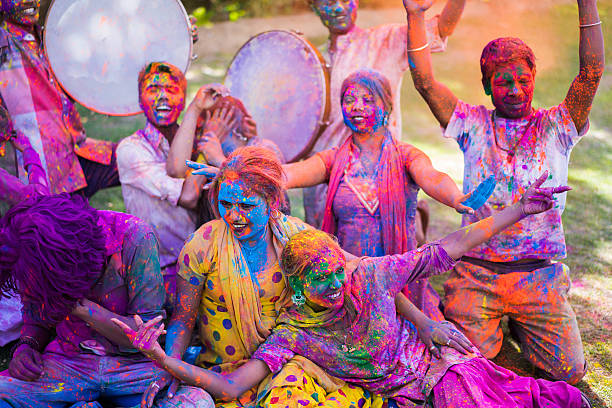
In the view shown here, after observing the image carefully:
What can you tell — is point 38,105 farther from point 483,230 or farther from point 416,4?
point 483,230

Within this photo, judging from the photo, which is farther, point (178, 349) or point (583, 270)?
point (583, 270)

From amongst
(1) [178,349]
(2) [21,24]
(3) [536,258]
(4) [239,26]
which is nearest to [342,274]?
(1) [178,349]

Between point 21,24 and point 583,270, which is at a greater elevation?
point 21,24

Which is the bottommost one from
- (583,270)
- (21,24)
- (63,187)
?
(583,270)

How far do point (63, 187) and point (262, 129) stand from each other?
4.65 ft

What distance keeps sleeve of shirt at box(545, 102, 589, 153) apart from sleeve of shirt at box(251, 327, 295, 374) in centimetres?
184

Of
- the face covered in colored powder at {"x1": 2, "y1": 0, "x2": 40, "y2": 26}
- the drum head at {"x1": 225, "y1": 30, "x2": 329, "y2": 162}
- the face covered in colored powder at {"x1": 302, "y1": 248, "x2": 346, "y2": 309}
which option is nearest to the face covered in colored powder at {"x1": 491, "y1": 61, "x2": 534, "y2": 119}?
the drum head at {"x1": 225, "y1": 30, "x2": 329, "y2": 162}

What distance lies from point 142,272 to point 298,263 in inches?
30.2

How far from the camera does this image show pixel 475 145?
3.77 m

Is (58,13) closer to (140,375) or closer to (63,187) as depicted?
(63,187)

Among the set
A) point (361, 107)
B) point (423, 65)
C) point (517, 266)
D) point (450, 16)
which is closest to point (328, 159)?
point (361, 107)

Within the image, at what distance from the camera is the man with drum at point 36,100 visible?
433cm

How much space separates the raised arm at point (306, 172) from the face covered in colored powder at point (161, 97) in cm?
91

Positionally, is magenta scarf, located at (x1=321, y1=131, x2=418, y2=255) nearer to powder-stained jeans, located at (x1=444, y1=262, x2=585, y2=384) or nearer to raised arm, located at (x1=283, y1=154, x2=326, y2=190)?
raised arm, located at (x1=283, y1=154, x2=326, y2=190)
